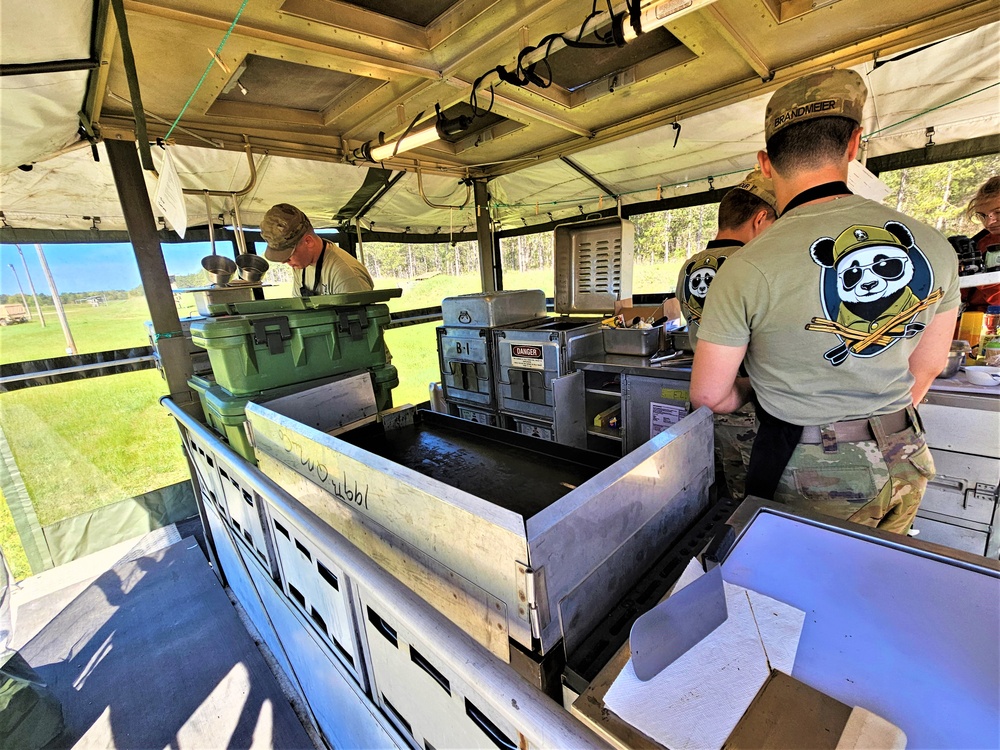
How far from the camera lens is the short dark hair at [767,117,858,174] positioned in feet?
3.24

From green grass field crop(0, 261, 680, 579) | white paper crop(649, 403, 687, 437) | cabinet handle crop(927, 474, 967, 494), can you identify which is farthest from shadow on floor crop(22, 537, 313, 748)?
cabinet handle crop(927, 474, 967, 494)

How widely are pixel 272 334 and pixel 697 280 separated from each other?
1932mm

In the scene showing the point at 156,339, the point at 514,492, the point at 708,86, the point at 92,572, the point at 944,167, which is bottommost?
the point at 92,572

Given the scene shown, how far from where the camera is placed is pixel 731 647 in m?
0.55

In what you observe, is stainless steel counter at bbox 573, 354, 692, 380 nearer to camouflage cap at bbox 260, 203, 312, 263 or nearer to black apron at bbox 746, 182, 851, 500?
black apron at bbox 746, 182, 851, 500

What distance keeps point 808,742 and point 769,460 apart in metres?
0.77

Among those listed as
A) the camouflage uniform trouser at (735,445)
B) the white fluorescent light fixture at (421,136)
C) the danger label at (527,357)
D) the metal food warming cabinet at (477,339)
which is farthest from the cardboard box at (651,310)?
the white fluorescent light fixture at (421,136)

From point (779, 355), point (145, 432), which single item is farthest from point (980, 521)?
point (145, 432)

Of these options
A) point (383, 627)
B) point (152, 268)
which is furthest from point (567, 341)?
point (152, 268)

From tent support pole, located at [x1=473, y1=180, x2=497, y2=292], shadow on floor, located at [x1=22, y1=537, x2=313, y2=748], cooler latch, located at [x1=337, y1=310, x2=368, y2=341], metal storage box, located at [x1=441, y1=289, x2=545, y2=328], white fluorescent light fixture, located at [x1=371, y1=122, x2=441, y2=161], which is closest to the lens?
shadow on floor, located at [x1=22, y1=537, x2=313, y2=748]

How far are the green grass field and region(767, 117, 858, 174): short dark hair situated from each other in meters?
2.35

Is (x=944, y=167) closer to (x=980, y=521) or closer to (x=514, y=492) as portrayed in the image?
(x=980, y=521)

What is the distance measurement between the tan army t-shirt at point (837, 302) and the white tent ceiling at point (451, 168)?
1.72m

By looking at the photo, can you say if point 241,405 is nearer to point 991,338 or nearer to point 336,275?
point 336,275
